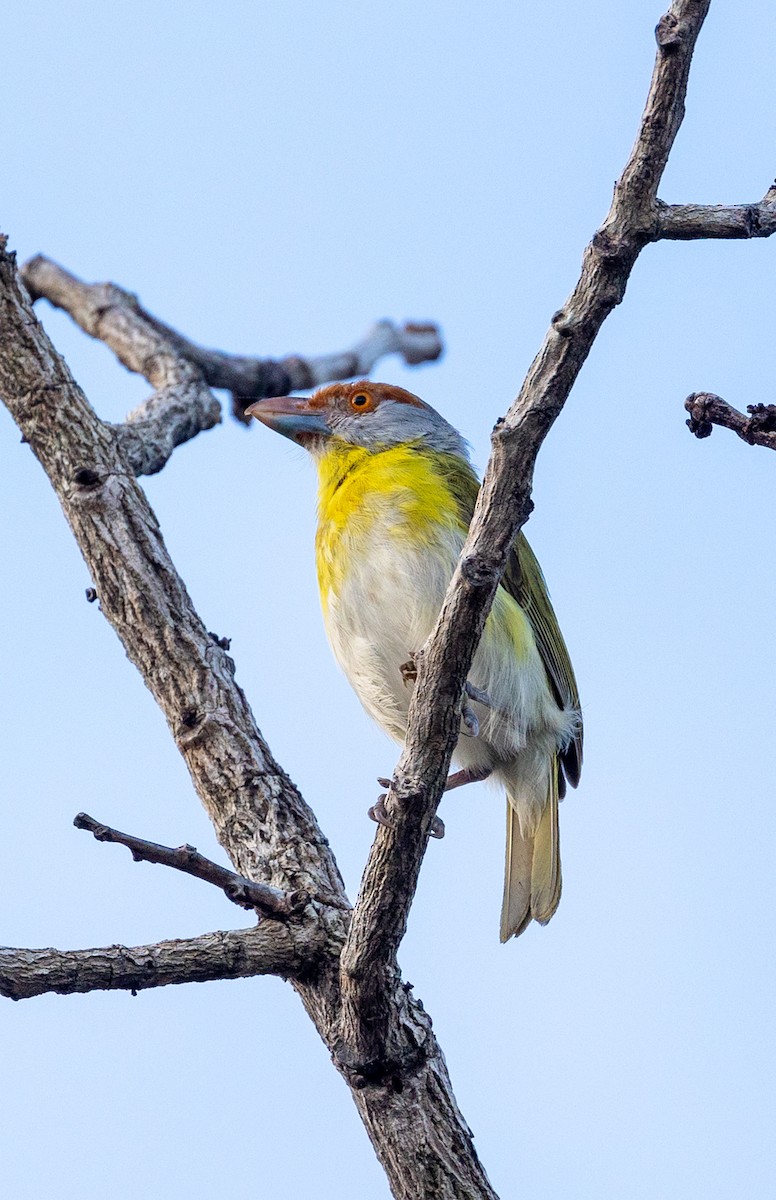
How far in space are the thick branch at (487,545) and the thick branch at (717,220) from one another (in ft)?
0.15

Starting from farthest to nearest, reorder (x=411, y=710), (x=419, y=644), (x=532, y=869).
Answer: (x=532, y=869) → (x=419, y=644) → (x=411, y=710)

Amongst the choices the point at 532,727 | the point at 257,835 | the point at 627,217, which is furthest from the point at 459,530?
the point at 627,217

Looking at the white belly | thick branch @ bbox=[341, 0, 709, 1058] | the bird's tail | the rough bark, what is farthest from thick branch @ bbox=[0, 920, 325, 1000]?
the bird's tail

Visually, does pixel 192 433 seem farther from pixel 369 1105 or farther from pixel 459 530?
pixel 369 1105

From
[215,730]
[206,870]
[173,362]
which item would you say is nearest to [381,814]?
[206,870]

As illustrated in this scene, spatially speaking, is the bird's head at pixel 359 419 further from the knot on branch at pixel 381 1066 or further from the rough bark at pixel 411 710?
the knot on branch at pixel 381 1066

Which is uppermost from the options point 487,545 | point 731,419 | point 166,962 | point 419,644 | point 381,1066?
point 419,644

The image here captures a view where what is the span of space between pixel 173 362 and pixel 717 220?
413 cm

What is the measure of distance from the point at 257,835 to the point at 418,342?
463 centimetres

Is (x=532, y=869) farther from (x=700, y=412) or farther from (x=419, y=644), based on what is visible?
(x=700, y=412)

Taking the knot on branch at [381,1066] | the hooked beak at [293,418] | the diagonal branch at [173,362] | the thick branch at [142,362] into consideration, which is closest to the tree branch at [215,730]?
the knot on branch at [381,1066]

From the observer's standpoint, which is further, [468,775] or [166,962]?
[468,775]

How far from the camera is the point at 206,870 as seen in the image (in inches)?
136

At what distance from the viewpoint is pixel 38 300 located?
745cm
